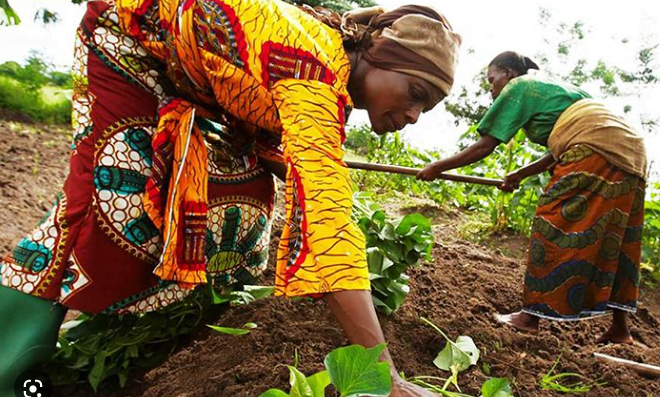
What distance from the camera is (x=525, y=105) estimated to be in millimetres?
2592

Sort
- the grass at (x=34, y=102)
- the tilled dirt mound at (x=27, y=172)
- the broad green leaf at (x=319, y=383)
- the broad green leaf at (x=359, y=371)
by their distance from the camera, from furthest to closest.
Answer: the grass at (x=34, y=102), the tilled dirt mound at (x=27, y=172), the broad green leaf at (x=319, y=383), the broad green leaf at (x=359, y=371)

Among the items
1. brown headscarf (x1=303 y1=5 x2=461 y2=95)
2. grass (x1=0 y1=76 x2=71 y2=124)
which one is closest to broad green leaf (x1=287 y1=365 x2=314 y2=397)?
brown headscarf (x1=303 y1=5 x2=461 y2=95)

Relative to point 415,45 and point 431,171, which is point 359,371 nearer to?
point 415,45

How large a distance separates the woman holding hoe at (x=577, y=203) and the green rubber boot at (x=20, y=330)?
161 cm

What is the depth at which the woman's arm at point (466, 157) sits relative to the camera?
103 inches

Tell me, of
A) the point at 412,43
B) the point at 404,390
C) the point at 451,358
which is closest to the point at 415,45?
the point at 412,43

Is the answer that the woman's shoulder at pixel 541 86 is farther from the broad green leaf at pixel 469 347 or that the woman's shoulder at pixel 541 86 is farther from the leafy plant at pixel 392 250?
the broad green leaf at pixel 469 347

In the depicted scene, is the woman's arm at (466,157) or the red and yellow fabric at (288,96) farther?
the woman's arm at (466,157)

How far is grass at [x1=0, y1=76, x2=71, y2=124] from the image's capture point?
5016 mm

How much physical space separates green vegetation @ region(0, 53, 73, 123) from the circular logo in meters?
3.85

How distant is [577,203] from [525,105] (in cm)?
48

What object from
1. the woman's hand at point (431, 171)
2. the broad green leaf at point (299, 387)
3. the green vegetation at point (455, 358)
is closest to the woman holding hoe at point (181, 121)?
the broad green leaf at point (299, 387)

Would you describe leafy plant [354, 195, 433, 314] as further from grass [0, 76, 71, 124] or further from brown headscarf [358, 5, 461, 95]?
grass [0, 76, 71, 124]

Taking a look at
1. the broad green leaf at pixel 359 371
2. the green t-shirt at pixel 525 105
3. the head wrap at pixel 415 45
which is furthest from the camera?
the green t-shirt at pixel 525 105
